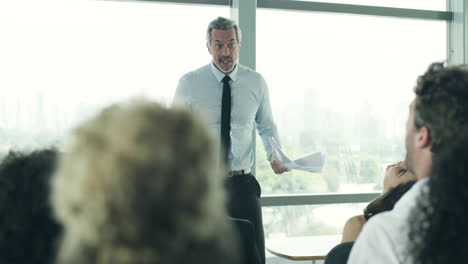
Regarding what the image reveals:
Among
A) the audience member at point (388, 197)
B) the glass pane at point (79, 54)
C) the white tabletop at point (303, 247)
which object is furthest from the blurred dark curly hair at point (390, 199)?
the glass pane at point (79, 54)

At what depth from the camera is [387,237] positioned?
115 cm

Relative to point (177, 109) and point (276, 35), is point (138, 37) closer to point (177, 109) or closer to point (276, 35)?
point (276, 35)

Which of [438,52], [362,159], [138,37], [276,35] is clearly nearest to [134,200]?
[138,37]

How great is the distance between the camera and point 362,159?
4.74 meters

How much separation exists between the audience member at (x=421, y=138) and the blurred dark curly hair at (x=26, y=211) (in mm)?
683

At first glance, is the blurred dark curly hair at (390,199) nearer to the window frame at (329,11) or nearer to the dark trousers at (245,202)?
the dark trousers at (245,202)

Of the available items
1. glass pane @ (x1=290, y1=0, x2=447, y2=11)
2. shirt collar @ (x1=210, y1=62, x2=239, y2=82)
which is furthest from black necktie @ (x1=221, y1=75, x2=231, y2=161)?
glass pane @ (x1=290, y1=0, x2=447, y2=11)

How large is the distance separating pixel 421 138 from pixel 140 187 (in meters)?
0.98

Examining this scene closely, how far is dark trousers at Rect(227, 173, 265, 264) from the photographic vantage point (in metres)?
3.25

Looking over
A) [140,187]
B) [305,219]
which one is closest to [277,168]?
[305,219]

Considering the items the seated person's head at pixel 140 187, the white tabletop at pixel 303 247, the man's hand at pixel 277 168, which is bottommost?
the white tabletop at pixel 303 247

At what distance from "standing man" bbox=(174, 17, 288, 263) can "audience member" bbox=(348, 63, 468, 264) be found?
1930 mm

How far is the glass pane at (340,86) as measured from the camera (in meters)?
4.42

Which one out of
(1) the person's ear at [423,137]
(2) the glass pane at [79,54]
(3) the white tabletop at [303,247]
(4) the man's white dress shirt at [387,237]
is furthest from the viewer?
(2) the glass pane at [79,54]
